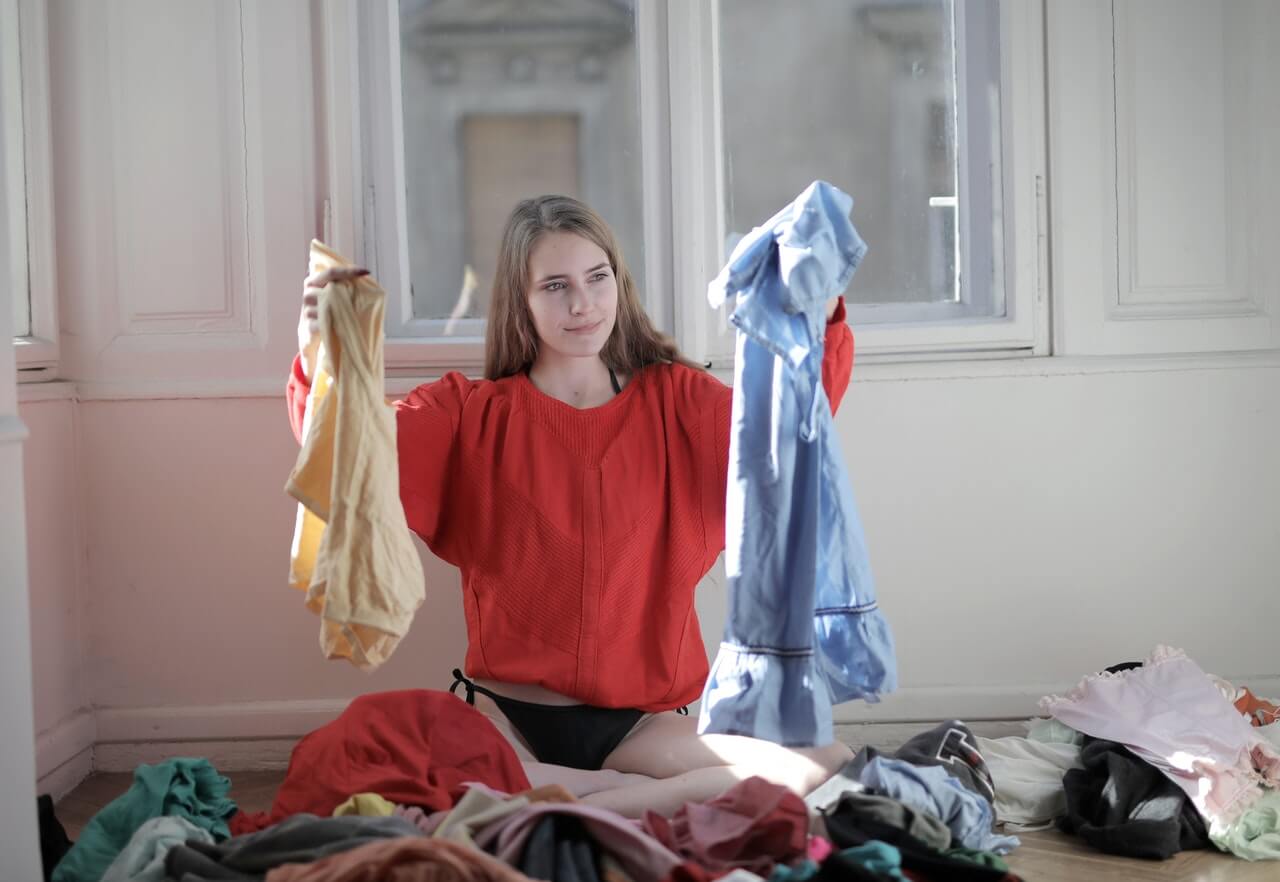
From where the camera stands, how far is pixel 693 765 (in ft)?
6.94

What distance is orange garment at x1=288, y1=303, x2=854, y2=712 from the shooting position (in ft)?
7.15

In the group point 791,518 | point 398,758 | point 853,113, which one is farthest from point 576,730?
point 853,113

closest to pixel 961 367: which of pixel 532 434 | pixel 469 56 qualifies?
pixel 532 434

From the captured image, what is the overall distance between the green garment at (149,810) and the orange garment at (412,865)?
468 millimetres

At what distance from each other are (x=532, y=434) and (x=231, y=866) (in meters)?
0.85

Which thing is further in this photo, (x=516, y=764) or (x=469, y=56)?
(x=469, y=56)

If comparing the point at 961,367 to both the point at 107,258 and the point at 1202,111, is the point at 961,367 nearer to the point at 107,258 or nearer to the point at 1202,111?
the point at 1202,111

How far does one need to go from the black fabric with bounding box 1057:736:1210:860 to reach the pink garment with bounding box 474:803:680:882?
2.73 ft

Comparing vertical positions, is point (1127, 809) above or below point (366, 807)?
below

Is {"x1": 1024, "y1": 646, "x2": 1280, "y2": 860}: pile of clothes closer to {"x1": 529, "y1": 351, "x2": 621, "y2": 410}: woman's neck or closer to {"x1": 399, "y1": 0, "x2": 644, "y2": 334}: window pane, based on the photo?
{"x1": 529, "y1": 351, "x2": 621, "y2": 410}: woman's neck

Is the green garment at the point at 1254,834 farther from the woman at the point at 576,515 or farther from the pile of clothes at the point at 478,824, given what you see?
the woman at the point at 576,515

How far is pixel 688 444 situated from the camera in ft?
7.43

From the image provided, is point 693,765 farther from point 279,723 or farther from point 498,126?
point 498,126

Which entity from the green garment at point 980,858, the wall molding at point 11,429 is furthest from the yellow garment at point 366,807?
the green garment at point 980,858
